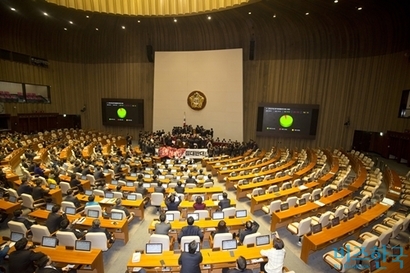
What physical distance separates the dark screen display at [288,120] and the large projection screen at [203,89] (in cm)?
238

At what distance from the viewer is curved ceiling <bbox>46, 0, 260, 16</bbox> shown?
16.5 m

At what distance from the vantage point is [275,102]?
22375mm

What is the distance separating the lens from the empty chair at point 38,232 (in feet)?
18.6

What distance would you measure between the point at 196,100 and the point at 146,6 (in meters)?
9.91

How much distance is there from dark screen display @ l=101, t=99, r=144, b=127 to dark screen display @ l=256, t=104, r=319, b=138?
536 inches

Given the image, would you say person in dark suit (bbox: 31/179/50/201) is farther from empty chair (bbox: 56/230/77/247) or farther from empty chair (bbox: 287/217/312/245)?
empty chair (bbox: 287/217/312/245)

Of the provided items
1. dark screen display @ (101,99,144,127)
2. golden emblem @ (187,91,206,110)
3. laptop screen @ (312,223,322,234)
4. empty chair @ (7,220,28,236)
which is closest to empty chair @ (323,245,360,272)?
laptop screen @ (312,223,322,234)

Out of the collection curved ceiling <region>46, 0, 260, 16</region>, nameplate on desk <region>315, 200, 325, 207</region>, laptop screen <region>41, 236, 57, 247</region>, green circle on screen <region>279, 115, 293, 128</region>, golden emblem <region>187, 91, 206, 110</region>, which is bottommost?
nameplate on desk <region>315, 200, 325, 207</region>

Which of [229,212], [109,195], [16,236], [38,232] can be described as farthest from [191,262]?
[109,195]

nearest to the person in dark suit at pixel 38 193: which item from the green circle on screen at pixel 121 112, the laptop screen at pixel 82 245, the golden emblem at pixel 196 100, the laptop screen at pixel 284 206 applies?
the laptop screen at pixel 82 245

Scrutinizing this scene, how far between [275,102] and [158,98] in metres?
12.5

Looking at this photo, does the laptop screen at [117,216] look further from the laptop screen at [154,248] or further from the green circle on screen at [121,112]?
the green circle on screen at [121,112]

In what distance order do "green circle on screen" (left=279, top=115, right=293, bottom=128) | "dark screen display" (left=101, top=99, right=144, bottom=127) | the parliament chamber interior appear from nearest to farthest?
the parliament chamber interior
"green circle on screen" (left=279, top=115, right=293, bottom=128)
"dark screen display" (left=101, top=99, right=144, bottom=127)

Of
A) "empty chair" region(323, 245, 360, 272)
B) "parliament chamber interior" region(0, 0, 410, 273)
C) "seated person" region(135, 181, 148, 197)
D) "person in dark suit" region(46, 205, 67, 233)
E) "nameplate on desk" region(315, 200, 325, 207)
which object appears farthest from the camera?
"seated person" region(135, 181, 148, 197)
